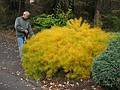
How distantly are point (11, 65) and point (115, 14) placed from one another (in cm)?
1013

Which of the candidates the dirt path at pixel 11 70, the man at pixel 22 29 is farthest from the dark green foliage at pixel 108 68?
the man at pixel 22 29

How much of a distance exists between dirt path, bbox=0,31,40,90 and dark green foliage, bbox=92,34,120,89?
1942 mm

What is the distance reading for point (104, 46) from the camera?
12742 mm

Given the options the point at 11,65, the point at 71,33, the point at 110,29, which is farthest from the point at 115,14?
the point at 71,33

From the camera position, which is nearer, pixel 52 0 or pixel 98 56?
pixel 98 56

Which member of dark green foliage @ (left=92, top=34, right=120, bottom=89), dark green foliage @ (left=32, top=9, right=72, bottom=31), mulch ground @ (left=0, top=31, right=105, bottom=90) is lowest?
dark green foliage @ (left=32, top=9, right=72, bottom=31)

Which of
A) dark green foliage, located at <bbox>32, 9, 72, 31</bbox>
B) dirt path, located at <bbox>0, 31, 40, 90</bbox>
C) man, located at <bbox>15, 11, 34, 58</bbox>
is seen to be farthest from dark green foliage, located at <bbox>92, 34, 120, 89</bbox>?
dark green foliage, located at <bbox>32, 9, 72, 31</bbox>

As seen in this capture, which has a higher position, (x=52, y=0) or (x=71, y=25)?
(x=71, y=25)

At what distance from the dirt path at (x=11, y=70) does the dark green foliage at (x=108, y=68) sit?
194 centimetres

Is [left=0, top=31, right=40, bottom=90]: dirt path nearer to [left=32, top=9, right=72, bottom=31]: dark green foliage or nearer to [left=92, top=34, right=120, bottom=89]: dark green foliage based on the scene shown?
[left=92, top=34, right=120, bottom=89]: dark green foliage

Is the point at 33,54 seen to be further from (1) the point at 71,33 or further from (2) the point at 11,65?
(2) the point at 11,65

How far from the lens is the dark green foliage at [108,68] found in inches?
444

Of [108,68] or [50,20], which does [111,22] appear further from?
[108,68]

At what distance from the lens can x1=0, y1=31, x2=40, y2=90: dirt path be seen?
12.7 meters
